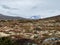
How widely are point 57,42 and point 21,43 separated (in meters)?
6.34

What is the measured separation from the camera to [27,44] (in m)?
34.5

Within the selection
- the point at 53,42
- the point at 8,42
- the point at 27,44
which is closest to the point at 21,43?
the point at 27,44

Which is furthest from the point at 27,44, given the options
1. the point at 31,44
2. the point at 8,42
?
the point at 8,42

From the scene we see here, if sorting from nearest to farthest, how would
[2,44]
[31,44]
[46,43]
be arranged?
[2,44]
[31,44]
[46,43]

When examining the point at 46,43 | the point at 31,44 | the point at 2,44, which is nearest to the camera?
the point at 2,44

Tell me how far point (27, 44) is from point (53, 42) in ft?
16.9

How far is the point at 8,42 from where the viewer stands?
1271 inches

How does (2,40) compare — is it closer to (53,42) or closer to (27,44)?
(27,44)

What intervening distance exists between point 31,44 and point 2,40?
4.59 m

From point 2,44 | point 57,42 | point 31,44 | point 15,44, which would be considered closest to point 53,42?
point 57,42

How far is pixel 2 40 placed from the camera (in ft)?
108

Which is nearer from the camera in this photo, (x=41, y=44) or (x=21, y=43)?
(x=21, y=43)

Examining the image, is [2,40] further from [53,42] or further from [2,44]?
[53,42]

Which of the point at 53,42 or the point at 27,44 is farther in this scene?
the point at 53,42
